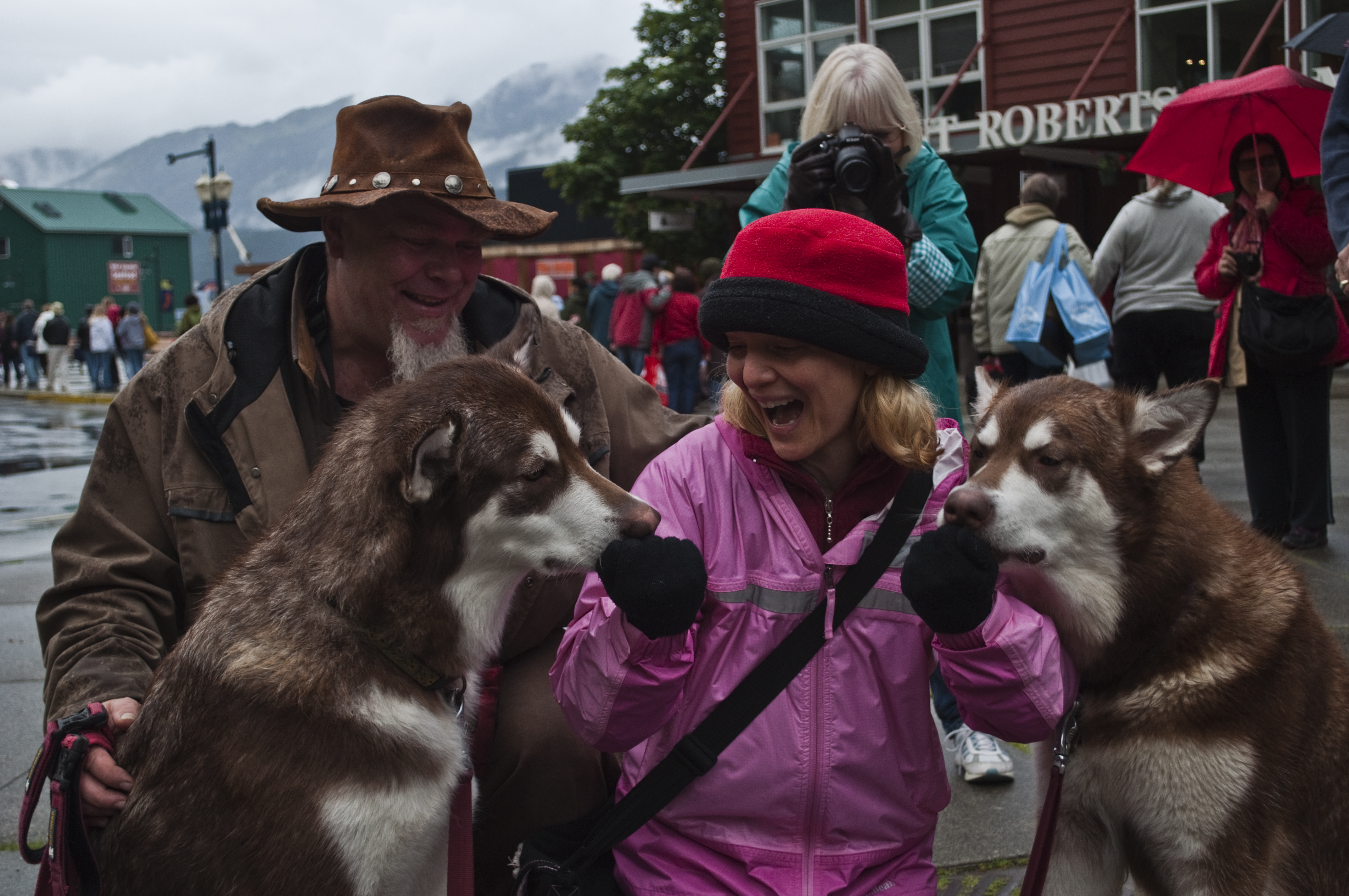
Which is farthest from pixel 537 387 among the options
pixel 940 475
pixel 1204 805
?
pixel 1204 805

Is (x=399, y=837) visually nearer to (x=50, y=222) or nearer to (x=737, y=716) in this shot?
(x=737, y=716)

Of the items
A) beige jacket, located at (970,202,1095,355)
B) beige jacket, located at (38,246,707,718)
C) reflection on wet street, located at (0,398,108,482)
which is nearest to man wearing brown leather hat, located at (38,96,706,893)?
beige jacket, located at (38,246,707,718)

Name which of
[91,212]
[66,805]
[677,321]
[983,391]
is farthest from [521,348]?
[91,212]

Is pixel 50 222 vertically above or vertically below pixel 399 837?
above

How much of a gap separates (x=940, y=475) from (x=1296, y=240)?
15.1 ft

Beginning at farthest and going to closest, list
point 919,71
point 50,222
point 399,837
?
point 50,222 < point 919,71 < point 399,837

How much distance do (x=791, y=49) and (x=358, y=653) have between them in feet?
75.9

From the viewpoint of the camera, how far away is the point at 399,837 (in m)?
2.49

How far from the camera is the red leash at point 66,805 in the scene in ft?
7.91

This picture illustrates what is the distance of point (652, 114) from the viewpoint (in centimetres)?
3312

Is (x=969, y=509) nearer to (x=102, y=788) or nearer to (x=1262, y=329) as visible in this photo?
(x=102, y=788)

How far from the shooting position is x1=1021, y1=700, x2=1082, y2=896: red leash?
8.89 feet

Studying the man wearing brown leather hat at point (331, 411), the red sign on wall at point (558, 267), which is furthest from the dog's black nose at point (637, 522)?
the red sign on wall at point (558, 267)

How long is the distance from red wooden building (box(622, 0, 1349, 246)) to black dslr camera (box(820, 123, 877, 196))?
540 inches
